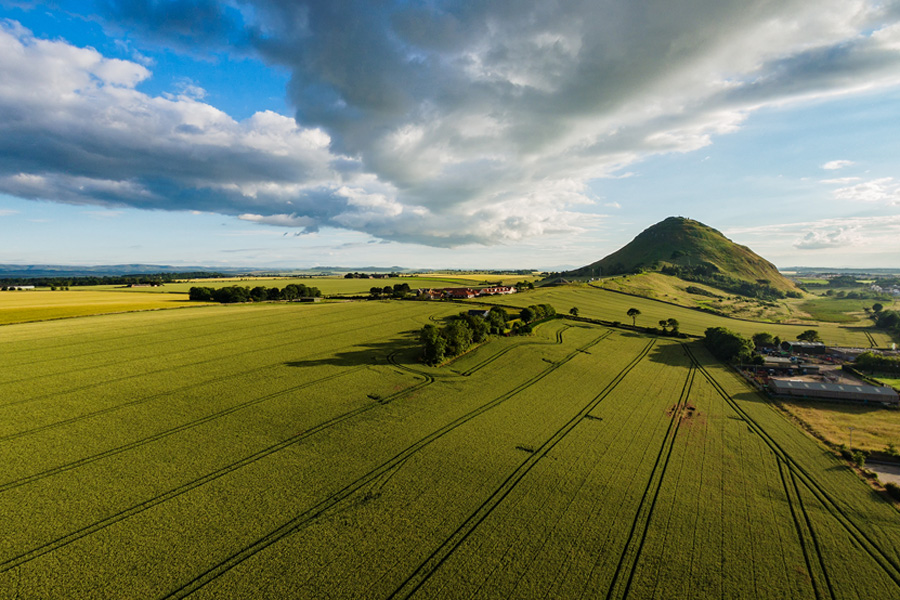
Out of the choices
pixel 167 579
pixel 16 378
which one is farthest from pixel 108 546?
pixel 16 378

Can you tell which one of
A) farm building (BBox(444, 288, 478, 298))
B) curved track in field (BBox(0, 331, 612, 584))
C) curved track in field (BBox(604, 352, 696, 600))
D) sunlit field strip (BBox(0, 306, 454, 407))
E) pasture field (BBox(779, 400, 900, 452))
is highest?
farm building (BBox(444, 288, 478, 298))

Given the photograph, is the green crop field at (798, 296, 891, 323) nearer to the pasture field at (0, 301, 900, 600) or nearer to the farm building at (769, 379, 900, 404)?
the farm building at (769, 379, 900, 404)

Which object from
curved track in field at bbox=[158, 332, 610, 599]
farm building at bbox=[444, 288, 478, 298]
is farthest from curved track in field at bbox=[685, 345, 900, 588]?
farm building at bbox=[444, 288, 478, 298]

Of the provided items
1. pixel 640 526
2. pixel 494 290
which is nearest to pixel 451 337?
pixel 640 526

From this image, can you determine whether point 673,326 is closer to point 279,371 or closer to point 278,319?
point 279,371

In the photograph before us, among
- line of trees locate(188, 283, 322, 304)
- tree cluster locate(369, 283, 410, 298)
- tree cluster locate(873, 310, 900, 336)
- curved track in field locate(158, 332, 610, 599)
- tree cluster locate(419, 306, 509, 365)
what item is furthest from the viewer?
tree cluster locate(369, 283, 410, 298)

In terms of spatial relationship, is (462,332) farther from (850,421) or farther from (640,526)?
(850,421)
